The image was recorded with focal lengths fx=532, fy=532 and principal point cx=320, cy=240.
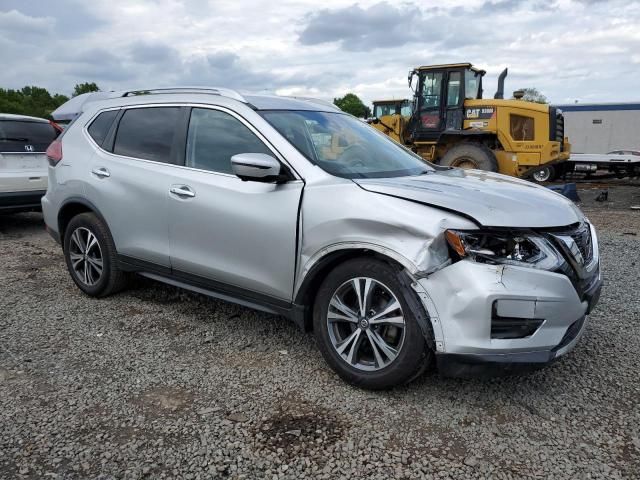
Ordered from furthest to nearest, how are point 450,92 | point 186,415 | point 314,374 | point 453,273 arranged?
1. point 450,92
2. point 314,374
3. point 186,415
4. point 453,273

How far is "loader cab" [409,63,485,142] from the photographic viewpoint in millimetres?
12992

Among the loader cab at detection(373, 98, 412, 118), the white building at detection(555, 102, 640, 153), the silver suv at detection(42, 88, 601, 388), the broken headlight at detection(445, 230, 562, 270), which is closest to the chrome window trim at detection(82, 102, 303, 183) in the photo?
the silver suv at detection(42, 88, 601, 388)

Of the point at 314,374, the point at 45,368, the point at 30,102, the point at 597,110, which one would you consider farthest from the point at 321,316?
the point at 30,102

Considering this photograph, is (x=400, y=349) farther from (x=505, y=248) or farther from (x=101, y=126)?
(x=101, y=126)

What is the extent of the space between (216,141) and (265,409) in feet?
6.28

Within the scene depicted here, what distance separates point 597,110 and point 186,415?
24.0m

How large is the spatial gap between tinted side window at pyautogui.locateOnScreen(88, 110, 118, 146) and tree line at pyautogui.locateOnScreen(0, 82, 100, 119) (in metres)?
63.7

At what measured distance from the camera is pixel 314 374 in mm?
3387

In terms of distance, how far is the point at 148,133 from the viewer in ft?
14.1

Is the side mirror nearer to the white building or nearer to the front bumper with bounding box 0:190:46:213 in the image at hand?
the front bumper with bounding box 0:190:46:213

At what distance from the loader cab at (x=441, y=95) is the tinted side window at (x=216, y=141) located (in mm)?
10056

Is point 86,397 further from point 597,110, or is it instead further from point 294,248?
point 597,110

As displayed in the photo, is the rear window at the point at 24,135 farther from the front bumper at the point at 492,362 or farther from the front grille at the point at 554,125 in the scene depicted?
the front grille at the point at 554,125

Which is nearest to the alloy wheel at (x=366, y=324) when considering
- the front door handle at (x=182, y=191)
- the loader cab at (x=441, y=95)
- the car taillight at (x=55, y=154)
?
the front door handle at (x=182, y=191)
